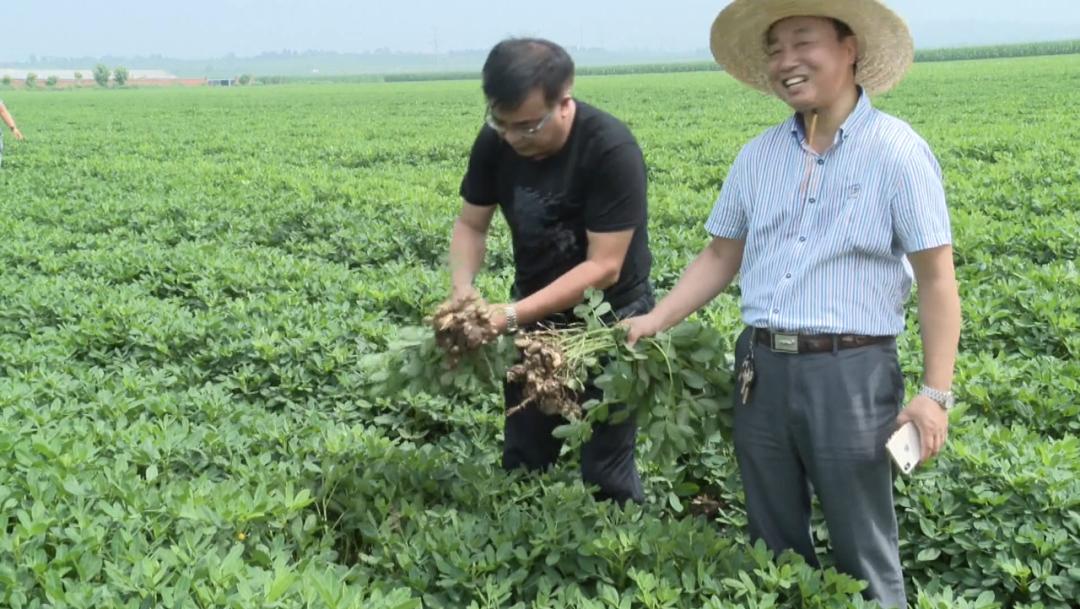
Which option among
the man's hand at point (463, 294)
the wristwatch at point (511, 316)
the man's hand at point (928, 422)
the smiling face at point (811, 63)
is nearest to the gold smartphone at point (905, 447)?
the man's hand at point (928, 422)

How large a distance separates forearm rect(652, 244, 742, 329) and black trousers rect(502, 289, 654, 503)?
407 millimetres

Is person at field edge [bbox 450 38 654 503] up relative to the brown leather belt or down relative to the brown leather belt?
up

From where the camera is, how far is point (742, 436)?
2.68 meters

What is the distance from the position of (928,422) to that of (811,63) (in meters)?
0.90

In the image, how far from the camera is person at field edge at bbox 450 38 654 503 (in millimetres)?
2748

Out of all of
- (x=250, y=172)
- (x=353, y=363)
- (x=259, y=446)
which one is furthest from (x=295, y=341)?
(x=250, y=172)

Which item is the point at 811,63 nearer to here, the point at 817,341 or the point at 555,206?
the point at 817,341

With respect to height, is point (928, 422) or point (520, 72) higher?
point (520, 72)

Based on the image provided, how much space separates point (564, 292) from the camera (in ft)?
9.58

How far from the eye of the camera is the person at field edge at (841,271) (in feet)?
7.68

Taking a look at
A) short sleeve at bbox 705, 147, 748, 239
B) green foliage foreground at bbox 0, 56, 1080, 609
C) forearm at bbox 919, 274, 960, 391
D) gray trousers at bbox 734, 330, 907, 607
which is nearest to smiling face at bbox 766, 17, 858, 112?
short sleeve at bbox 705, 147, 748, 239

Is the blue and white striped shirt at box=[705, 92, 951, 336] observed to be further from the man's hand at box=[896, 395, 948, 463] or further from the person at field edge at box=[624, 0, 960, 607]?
the man's hand at box=[896, 395, 948, 463]

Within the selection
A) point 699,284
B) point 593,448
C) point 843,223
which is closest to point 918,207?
point 843,223

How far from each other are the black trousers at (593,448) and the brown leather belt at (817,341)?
31.4 inches
